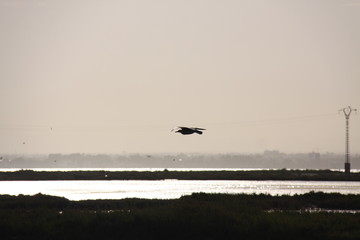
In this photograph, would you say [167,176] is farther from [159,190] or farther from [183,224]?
[183,224]

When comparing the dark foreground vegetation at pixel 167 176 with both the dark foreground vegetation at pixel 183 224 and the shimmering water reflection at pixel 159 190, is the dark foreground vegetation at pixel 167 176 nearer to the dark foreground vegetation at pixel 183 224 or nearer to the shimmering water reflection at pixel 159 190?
the shimmering water reflection at pixel 159 190

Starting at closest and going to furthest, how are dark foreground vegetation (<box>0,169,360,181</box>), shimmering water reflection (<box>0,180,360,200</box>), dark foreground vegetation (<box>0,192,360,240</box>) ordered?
dark foreground vegetation (<box>0,192,360,240</box>) → shimmering water reflection (<box>0,180,360,200</box>) → dark foreground vegetation (<box>0,169,360,181</box>)

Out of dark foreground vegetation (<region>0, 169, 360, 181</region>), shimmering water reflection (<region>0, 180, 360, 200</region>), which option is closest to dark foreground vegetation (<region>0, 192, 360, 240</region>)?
shimmering water reflection (<region>0, 180, 360, 200</region>)

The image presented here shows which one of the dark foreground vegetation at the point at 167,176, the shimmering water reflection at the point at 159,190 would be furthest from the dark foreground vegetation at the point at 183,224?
the dark foreground vegetation at the point at 167,176

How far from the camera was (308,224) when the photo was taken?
44906 millimetres

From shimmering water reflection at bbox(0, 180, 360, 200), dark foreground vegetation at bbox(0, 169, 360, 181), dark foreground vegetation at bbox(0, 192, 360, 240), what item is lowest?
dark foreground vegetation at bbox(0, 192, 360, 240)

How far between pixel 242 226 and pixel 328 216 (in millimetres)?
6562

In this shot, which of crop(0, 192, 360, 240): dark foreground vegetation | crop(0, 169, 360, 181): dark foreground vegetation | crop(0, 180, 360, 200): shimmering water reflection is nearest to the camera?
crop(0, 192, 360, 240): dark foreground vegetation

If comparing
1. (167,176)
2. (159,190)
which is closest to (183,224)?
(159,190)

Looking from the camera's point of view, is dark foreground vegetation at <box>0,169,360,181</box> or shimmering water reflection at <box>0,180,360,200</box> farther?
dark foreground vegetation at <box>0,169,360,181</box>

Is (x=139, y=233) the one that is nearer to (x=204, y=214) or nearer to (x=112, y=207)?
(x=204, y=214)

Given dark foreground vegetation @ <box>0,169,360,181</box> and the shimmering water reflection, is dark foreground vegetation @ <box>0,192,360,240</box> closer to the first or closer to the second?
the shimmering water reflection

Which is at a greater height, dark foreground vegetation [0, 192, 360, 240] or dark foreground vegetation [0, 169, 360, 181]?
dark foreground vegetation [0, 169, 360, 181]

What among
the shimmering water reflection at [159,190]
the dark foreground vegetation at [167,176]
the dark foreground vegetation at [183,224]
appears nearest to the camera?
the dark foreground vegetation at [183,224]
